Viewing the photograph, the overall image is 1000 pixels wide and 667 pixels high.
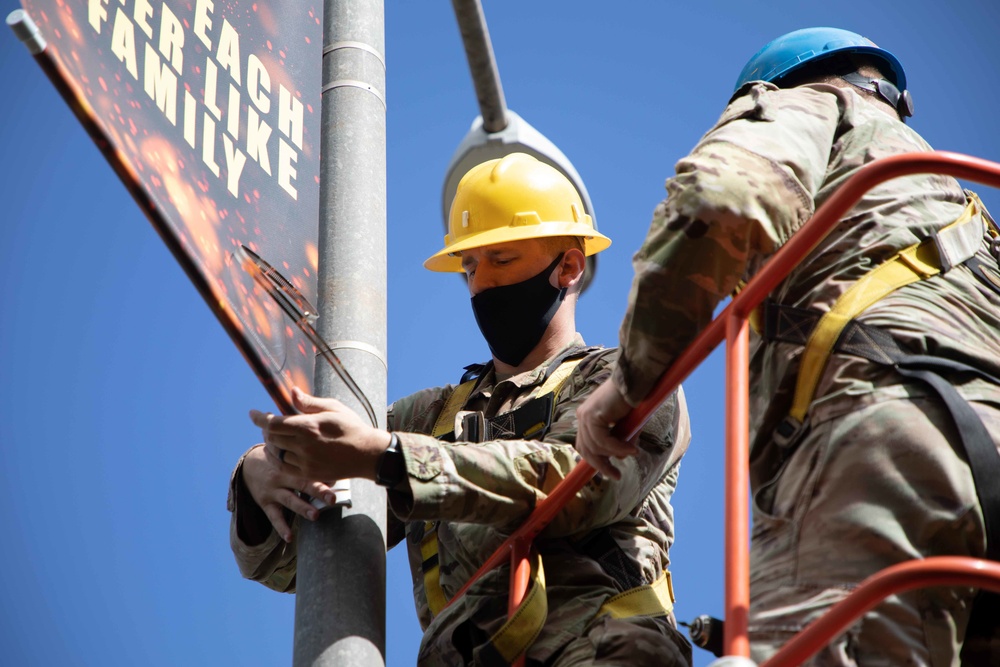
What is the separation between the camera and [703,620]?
301 cm

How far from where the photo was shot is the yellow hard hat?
5.80m

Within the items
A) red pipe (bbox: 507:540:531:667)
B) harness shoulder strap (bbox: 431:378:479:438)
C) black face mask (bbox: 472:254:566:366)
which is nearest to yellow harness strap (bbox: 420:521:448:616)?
harness shoulder strap (bbox: 431:378:479:438)

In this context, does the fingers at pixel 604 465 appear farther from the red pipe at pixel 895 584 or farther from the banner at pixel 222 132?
the red pipe at pixel 895 584

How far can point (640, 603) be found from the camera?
4.46 metres

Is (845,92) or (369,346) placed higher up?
(845,92)

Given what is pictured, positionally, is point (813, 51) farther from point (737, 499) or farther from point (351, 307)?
point (737, 499)

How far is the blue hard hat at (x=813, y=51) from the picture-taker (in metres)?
4.25

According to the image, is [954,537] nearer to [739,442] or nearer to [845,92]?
[739,442]

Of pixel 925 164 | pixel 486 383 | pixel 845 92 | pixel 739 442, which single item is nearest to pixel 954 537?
pixel 739 442

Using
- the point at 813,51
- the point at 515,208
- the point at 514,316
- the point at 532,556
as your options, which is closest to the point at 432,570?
the point at 532,556

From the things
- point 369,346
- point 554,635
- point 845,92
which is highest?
point 845,92

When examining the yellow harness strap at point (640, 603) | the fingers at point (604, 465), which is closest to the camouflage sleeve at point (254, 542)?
the yellow harness strap at point (640, 603)

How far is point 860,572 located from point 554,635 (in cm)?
156

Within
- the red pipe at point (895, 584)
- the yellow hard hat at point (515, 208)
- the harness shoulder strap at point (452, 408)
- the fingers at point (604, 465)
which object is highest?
the yellow hard hat at point (515, 208)
